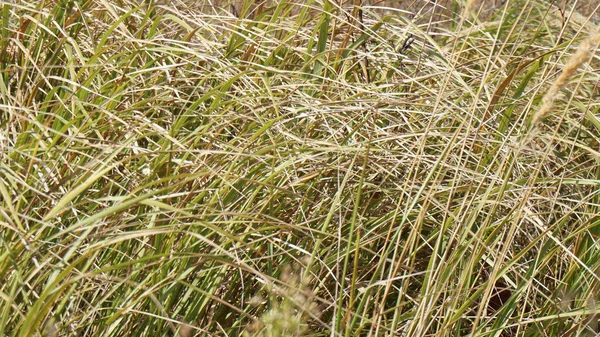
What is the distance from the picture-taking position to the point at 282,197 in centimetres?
156

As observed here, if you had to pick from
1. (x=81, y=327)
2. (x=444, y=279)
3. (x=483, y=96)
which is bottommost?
(x=81, y=327)

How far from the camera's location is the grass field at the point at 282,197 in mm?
1295

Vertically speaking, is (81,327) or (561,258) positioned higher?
(561,258)

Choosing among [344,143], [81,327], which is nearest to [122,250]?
[81,327]

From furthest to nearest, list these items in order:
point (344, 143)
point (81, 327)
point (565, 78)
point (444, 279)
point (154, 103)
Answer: point (154, 103), point (344, 143), point (444, 279), point (81, 327), point (565, 78)

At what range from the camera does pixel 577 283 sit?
5.02 feet

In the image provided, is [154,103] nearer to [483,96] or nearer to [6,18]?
[6,18]

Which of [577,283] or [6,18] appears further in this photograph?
[6,18]

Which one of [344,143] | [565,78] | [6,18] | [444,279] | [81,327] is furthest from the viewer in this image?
[6,18]

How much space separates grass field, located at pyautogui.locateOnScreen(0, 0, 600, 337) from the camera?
129cm

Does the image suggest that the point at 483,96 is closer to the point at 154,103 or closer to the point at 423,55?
the point at 423,55

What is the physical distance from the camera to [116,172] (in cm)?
157

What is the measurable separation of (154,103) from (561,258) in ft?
2.92

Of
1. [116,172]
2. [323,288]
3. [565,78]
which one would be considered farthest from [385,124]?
[565,78]
